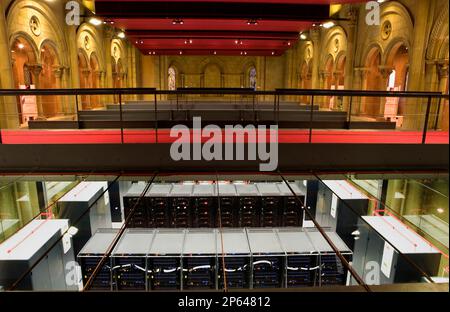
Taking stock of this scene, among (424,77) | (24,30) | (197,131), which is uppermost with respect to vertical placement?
(24,30)

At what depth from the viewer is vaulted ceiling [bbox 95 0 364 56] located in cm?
998

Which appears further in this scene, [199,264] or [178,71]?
[178,71]

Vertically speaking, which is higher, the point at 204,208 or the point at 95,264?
the point at 204,208

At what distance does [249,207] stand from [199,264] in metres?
1.93

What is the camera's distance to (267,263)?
4.81 metres

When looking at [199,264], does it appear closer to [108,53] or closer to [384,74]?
[384,74]

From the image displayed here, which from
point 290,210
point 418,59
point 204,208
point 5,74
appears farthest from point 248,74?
point 204,208

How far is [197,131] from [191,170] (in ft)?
3.58

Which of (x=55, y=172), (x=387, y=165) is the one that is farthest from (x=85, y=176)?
(x=387, y=165)

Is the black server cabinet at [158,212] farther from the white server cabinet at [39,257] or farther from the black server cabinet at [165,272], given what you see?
the black server cabinet at [165,272]

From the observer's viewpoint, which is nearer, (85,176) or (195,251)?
(85,176)

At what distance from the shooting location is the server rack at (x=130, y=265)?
15.3ft
